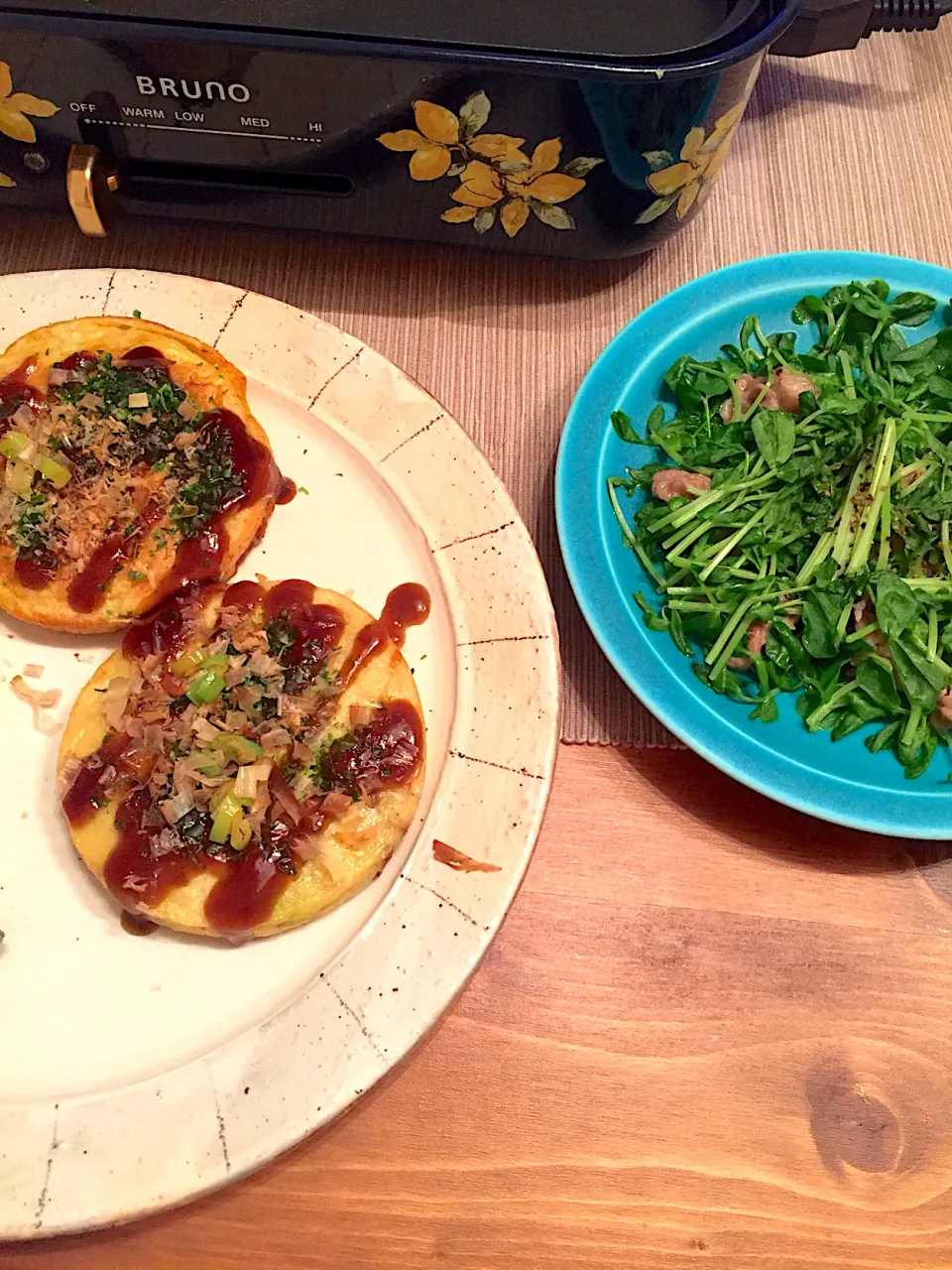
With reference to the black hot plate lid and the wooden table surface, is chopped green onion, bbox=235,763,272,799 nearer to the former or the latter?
the wooden table surface

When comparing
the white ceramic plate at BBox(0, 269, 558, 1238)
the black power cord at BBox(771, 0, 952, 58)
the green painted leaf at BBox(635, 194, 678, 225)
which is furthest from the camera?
the black power cord at BBox(771, 0, 952, 58)

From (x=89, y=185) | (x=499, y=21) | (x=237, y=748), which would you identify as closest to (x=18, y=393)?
(x=89, y=185)

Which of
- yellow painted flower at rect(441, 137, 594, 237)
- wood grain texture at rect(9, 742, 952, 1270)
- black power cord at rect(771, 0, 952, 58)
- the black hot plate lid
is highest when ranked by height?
the black hot plate lid

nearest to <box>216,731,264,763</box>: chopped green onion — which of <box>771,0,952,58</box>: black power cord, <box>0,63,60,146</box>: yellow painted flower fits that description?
<box>0,63,60,146</box>: yellow painted flower

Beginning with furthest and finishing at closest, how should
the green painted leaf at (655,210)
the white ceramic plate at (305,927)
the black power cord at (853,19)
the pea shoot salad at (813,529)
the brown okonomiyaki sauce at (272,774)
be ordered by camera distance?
the black power cord at (853,19) → the green painted leaf at (655,210) → the pea shoot salad at (813,529) → the brown okonomiyaki sauce at (272,774) → the white ceramic plate at (305,927)

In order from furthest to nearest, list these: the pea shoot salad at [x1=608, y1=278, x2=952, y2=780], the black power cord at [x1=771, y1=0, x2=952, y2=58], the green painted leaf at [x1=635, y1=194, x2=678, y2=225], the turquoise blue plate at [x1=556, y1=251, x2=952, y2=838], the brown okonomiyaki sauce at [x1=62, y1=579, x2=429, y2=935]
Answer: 1. the black power cord at [x1=771, y1=0, x2=952, y2=58]
2. the green painted leaf at [x1=635, y1=194, x2=678, y2=225]
3. the pea shoot salad at [x1=608, y1=278, x2=952, y2=780]
4. the turquoise blue plate at [x1=556, y1=251, x2=952, y2=838]
5. the brown okonomiyaki sauce at [x1=62, y1=579, x2=429, y2=935]

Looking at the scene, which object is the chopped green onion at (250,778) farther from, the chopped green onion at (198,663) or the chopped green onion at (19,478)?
the chopped green onion at (19,478)

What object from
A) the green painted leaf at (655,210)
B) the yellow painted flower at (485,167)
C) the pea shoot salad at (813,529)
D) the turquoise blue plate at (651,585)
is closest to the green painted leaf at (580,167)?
the yellow painted flower at (485,167)

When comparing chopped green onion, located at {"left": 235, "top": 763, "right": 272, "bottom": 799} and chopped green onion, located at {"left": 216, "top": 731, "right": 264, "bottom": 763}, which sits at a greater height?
chopped green onion, located at {"left": 216, "top": 731, "right": 264, "bottom": 763}
